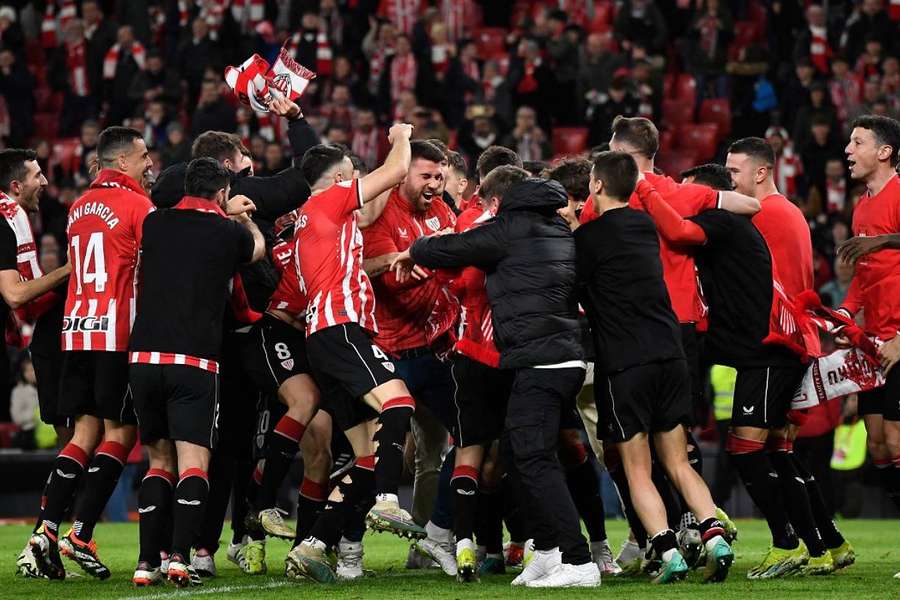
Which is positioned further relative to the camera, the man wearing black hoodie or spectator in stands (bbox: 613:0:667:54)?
spectator in stands (bbox: 613:0:667:54)

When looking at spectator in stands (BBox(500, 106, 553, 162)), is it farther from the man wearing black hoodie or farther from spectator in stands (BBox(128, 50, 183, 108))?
the man wearing black hoodie

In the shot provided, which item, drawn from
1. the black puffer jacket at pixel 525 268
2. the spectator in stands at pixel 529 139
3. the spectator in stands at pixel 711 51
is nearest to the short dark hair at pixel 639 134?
the black puffer jacket at pixel 525 268

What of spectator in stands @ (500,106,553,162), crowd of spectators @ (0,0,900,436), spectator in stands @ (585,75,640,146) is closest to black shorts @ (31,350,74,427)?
crowd of spectators @ (0,0,900,436)

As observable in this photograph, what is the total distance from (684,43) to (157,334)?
46.6ft

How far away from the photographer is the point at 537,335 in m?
7.62

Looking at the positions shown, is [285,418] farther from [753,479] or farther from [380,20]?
[380,20]

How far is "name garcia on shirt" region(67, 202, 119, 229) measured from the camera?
8.47 meters

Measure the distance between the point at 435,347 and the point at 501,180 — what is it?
125 centimetres

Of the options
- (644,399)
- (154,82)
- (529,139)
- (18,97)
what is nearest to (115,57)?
(154,82)

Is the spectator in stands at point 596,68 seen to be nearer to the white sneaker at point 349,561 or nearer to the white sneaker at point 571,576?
the white sneaker at point 349,561

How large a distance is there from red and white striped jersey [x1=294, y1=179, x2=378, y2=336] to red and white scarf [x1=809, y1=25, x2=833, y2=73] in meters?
13.2

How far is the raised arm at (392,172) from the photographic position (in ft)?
26.4

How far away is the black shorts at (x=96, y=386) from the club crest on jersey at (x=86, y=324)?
0.14m

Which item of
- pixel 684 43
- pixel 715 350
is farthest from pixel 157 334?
pixel 684 43
